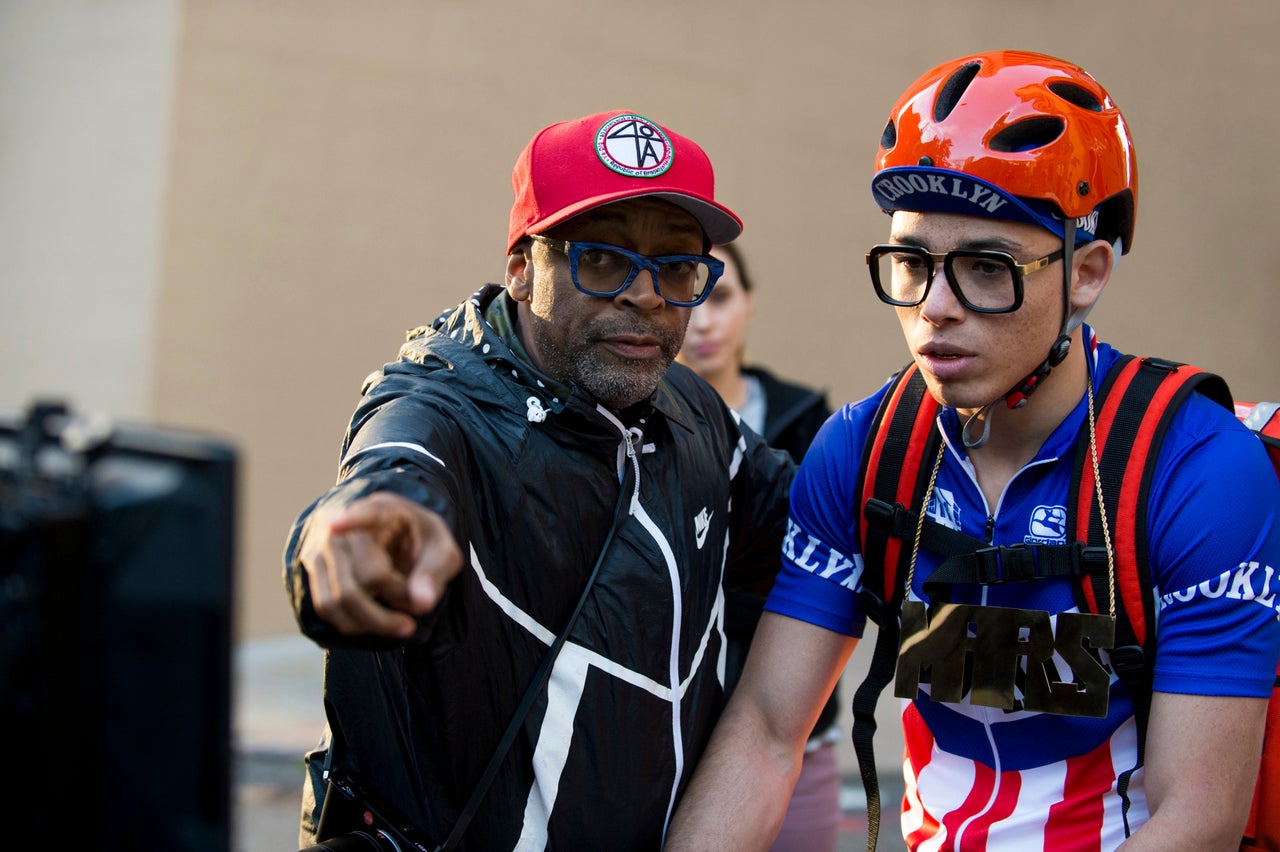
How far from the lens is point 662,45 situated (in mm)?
8625

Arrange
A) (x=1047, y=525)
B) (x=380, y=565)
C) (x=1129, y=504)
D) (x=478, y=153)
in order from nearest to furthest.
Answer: (x=380, y=565)
(x=1129, y=504)
(x=1047, y=525)
(x=478, y=153)

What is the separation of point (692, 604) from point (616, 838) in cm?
48

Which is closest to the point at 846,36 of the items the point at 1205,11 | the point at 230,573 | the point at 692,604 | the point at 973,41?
the point at 973,41

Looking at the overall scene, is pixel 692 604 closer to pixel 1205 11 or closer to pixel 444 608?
pixel 444 608

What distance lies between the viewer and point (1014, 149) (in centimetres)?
244

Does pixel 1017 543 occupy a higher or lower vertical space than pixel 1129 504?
lower

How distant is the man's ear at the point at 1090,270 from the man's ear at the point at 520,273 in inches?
42.8

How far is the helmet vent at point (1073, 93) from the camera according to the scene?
2.55m

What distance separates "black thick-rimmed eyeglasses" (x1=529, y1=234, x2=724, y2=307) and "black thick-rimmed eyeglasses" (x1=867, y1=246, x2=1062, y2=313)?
16.6 inches

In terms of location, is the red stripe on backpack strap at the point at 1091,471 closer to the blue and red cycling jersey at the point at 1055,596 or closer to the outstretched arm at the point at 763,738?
Answer: the blue and red cycling jersey at the point at 1055,596

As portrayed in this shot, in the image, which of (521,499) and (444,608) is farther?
(521,499)

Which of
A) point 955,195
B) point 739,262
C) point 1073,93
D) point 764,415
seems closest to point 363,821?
point 955,195

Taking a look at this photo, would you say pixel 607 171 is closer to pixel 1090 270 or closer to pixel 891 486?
pixel 891 486

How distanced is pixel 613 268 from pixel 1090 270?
3.09 ft
